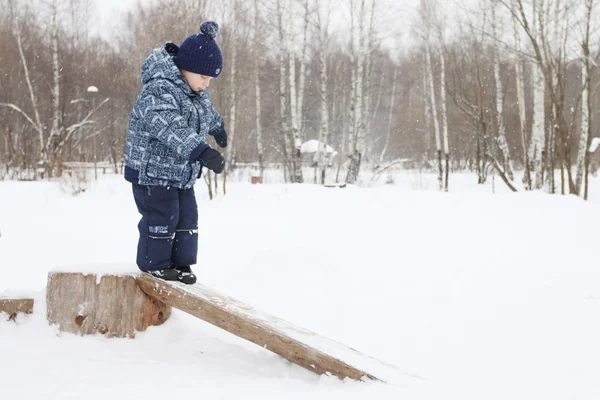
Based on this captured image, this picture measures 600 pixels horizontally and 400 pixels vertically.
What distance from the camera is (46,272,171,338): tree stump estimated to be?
218 centimetres

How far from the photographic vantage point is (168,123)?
2064mm

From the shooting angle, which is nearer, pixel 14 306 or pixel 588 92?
pixel 14 306

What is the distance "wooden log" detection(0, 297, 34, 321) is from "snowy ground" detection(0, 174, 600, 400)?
0.15 feet

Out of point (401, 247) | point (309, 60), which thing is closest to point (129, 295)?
point (401, 247)

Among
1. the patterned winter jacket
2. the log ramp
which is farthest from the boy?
the log ramp

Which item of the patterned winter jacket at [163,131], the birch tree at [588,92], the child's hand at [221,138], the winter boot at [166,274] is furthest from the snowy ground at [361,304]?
the birch tree at [588,92]

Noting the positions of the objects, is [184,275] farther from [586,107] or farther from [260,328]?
[586,107]

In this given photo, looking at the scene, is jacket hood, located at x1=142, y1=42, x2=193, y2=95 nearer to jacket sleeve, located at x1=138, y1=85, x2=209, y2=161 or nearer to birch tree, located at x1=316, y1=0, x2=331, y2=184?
jacket sleeve, located at x1=138, y1=85, x2=209, y2=161

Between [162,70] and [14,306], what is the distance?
4.52 feet

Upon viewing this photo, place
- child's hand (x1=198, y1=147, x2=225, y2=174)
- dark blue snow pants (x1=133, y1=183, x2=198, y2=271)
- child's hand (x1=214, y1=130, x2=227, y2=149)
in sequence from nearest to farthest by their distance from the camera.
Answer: child's hand (x1=198, y1=147, x2=225, y2=174) < dark blue snow pants (x1=133, y1=183, x2=198, y2=271) < child's hand (x1=214, y1=130, x2=227, y2=149)

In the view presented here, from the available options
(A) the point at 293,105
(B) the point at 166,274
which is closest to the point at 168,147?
(B) the point at 166,274

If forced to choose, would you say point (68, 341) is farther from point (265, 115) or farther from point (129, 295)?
point (265, 115)

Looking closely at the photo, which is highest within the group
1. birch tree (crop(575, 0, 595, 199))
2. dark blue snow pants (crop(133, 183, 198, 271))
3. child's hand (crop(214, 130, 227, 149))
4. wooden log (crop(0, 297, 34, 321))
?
birch tree (crop(575, 0, 595, 199))

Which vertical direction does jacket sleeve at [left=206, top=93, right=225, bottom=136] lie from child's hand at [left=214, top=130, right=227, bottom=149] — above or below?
above
